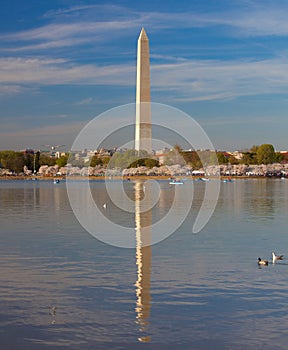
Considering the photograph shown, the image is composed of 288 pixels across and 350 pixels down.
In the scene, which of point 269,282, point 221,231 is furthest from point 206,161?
point 269,282

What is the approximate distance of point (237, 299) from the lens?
362 inches

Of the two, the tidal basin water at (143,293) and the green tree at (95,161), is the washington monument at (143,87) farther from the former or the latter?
the green tree at (95,161)

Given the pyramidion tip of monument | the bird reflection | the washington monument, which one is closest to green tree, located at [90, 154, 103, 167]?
the washington monument

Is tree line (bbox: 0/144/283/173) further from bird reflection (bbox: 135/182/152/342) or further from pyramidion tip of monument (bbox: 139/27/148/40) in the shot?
bird reflection (bbox: 135/182/152/342)

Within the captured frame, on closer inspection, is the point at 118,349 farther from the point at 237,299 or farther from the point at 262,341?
the point at 237,299

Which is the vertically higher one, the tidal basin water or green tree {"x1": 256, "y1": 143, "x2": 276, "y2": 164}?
green tree {"x1": 256, "y1": 143, "x2": 276, "y2": 164}

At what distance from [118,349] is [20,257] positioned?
645 cm

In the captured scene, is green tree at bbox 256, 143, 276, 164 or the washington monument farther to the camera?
green tree at bbox 256, 143, 276, 164

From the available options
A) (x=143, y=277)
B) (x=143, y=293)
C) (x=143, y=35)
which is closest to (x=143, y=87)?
(x=143, y=35)

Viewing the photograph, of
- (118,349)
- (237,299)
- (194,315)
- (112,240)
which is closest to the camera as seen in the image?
(118,349)

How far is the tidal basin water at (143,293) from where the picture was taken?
7461mm

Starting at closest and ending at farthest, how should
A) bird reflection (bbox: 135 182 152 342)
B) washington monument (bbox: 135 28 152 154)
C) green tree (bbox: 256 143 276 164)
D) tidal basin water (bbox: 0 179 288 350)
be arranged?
tidal basin water (bbox: 0 179 288 350)
bird reflection (bbox: 135 182 152 342)
washington monument (bbox: 135 28 152 154)
green tree (bbox: 256 143 276 164)

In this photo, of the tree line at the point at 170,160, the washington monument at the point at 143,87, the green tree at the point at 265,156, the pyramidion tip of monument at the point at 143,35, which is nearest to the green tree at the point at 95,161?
the tree line at the point at 170,160

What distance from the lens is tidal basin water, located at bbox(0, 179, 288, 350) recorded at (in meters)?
7.46
